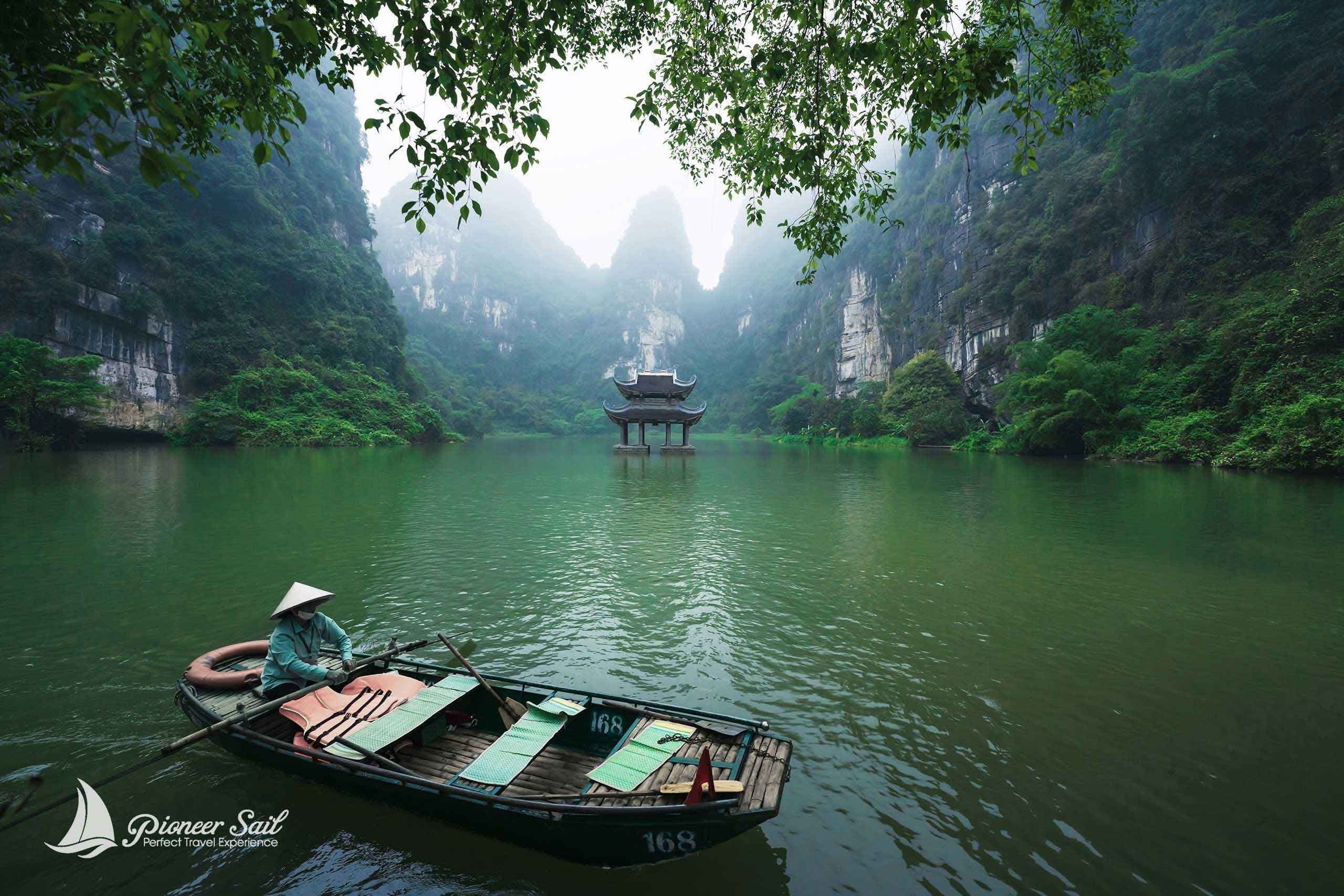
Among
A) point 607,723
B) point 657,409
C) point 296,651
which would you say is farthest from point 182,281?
point 607,723

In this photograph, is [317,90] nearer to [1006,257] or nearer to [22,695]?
[1006,257]

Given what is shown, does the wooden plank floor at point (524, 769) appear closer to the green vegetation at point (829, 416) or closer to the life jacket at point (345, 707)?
the life jacket at point (345, 707)

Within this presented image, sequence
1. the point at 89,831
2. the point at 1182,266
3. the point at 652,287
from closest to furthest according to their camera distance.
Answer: the point at 89,831, the point at 1182,266, the point at 652,287

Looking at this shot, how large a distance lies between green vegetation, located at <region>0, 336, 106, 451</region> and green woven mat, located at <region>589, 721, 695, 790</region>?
39.5 m

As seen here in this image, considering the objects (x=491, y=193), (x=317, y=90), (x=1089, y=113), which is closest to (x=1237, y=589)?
(x=1089, y=113)

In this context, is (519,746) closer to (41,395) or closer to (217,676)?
(217,676)

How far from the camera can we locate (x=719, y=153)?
6664 mm

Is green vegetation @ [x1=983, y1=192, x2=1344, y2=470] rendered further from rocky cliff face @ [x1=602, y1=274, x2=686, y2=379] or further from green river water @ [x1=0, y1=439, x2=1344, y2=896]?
rocky cliff face @ [x1=602, y1=274, x2=686, y2=379]

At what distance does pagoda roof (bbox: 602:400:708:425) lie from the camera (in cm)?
3922

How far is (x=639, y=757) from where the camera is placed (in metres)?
3.78

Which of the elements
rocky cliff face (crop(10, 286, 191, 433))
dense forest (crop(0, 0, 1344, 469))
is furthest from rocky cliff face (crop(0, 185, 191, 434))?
dense forest (crop(0, 0, 1344, 469))

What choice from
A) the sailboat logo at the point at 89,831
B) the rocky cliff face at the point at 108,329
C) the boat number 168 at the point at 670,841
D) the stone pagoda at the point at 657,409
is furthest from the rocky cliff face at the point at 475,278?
the boat number 168 at the point at 670,841

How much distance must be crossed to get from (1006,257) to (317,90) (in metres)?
83.8

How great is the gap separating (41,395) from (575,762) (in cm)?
3929
